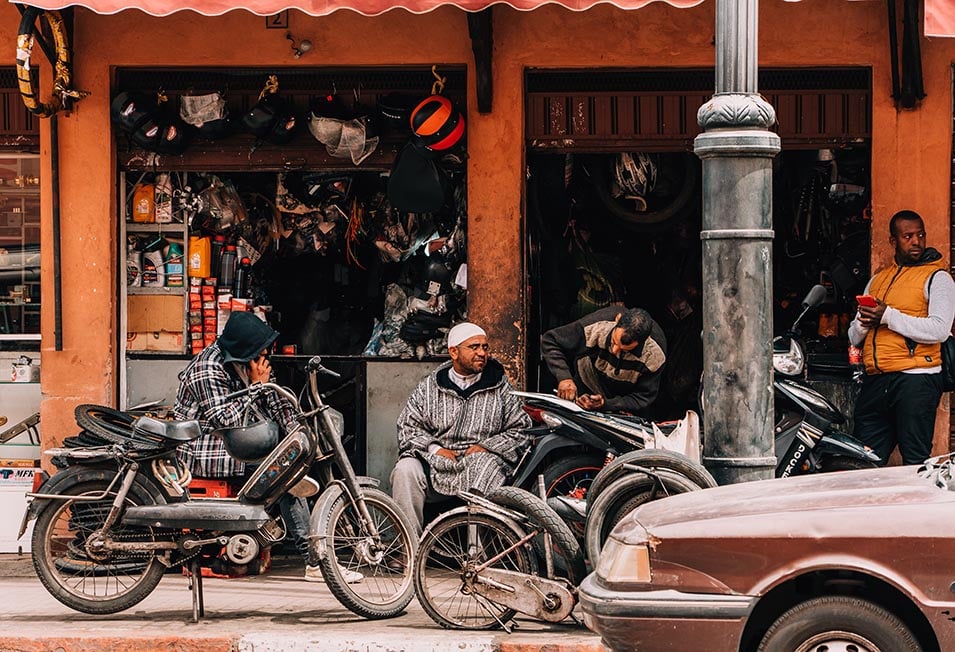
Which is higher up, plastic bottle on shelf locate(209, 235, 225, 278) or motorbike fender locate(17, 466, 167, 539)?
plastic bottle on shelf locate(209, 235, 225, 278)

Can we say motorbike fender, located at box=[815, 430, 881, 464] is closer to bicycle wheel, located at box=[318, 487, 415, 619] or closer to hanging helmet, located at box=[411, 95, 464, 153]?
bicycle wheel, located at box=[318, 487, 415, 619]

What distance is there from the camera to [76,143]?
1010cm

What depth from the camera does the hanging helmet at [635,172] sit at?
10383 millimetres

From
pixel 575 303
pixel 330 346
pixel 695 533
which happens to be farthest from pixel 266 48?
pixel 695 533

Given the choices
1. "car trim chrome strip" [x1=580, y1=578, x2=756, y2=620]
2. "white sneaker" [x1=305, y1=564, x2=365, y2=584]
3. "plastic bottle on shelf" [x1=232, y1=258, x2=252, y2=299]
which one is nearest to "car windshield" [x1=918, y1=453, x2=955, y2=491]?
"car trim chrome strip" [x1=580, y1=578, x2=756, y2=620]

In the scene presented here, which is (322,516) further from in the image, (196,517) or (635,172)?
(635,172)

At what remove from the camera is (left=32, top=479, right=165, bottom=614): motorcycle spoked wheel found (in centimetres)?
789

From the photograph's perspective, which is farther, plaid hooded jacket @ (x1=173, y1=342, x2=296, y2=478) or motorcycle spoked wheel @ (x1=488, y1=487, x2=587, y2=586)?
plaid hooded jacket @ (x1=173, y1=342, x2=296, y2=478)

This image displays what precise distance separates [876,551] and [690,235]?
561 cm

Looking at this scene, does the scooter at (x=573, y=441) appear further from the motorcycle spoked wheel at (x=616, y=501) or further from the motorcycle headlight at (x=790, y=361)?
the motorcycle spoked wheel at (x=616, y=501)

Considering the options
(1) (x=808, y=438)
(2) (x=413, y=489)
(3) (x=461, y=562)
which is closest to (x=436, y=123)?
(2) (x=413, y=489)

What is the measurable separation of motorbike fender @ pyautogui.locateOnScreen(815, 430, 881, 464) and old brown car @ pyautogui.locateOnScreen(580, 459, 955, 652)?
2.99m

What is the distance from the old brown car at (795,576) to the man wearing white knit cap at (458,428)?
311 cm

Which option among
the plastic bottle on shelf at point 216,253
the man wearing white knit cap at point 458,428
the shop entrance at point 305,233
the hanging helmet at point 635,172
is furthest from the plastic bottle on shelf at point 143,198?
the hanging helmet at point 635,172
